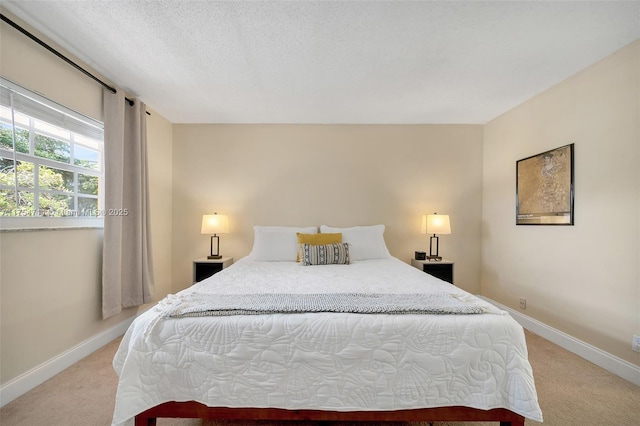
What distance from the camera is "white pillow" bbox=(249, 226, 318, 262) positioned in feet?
9.36

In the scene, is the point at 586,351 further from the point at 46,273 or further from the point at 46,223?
the point at 46,223

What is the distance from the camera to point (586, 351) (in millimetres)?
2143

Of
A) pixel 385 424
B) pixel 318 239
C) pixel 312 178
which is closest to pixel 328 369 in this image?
pixel 385 424

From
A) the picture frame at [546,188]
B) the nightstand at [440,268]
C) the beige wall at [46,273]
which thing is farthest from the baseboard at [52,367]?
the picture frame at [546,188]

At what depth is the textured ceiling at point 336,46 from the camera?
5.25ft

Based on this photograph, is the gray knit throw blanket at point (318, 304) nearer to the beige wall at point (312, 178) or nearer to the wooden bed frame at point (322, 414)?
the wooden bed frame at point (322, 414)

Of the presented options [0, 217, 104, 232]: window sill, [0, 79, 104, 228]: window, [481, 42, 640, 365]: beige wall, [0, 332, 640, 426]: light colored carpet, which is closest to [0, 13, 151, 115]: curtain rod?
[0, 79, 104, 228]: window

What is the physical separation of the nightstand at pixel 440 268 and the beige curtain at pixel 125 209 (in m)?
3.00

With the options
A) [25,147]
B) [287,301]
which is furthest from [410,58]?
[25,147]

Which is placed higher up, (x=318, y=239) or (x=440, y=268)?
(x=318, y=239)

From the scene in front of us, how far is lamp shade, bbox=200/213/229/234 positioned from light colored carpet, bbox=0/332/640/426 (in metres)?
1.45

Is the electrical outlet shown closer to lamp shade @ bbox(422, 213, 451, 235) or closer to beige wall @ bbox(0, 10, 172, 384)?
lamp shade @ bbox(422, 213, 451, 235)

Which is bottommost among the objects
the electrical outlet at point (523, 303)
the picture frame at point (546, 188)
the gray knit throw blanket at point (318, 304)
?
the electrical outlet at point (523, 303)

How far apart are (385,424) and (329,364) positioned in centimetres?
61
